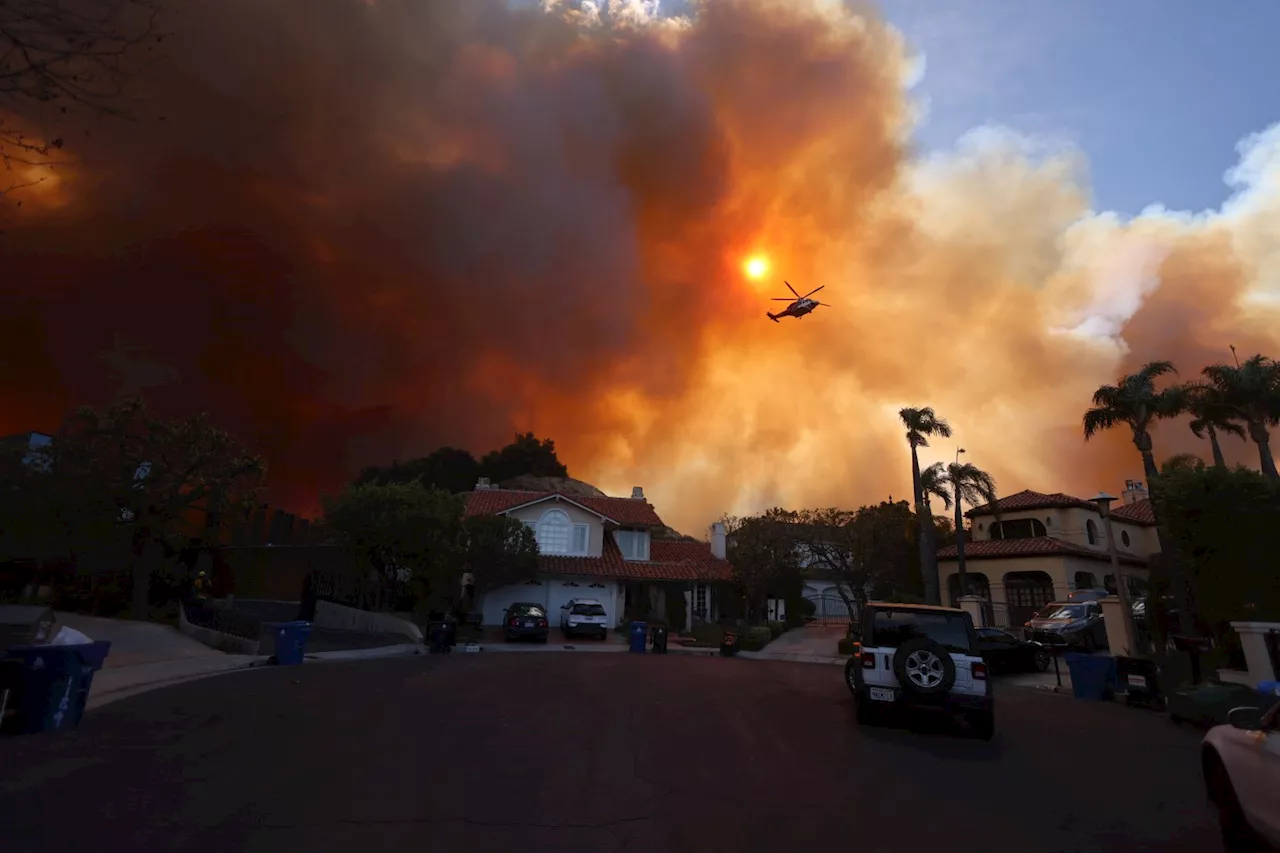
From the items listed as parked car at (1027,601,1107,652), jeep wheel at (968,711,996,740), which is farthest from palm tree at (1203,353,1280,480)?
jeep wheel at (968,711,996,740)

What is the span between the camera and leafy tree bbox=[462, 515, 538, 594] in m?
27.6

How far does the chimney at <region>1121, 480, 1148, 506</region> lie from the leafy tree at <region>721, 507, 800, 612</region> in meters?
35.4

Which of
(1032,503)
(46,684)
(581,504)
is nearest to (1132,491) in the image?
(1032,503)

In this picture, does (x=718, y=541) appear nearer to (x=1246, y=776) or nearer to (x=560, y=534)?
(x=560, y=534)

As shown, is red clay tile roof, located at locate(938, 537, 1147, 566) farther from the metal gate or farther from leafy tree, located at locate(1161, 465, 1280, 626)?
leafy tree, located at locate(1161, 465, 1280, 626)

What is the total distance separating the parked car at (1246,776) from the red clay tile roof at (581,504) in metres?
30.9

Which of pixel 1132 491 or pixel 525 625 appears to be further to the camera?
pixel 1132 491

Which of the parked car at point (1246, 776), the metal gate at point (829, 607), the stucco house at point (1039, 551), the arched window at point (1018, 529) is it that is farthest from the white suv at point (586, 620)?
the arched window at point (1018, 529)

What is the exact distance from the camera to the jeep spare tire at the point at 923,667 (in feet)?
30.0

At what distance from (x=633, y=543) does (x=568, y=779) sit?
3072cm

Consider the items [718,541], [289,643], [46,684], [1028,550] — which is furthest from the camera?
[718,541]

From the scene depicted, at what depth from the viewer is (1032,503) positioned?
40.3m

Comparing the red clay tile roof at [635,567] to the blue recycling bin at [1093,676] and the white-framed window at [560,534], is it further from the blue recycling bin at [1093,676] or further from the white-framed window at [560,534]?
the blue recycling bin at [1093,676]

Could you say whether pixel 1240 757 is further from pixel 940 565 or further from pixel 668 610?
pixel 940 565
